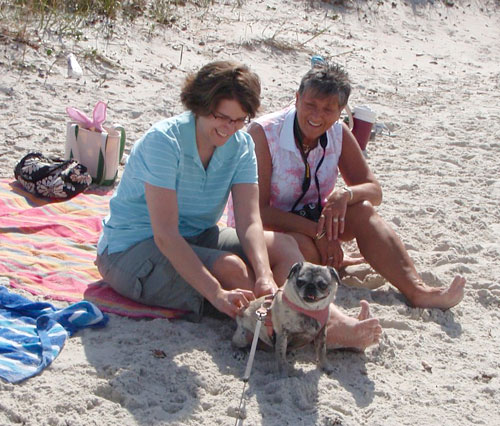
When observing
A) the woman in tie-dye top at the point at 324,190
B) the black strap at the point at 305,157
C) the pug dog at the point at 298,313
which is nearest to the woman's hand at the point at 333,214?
the woman in tie-dye top at the point at 324,190

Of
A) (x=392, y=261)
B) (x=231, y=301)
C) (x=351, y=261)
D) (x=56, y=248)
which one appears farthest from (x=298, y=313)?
(x=56, y=248)

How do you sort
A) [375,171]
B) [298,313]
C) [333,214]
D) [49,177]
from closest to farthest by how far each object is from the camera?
1. [298,313]
2. [333,214]
3. [49,177]
4. [375,171]

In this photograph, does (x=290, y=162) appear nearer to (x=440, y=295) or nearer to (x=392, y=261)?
(x=392, y=261)

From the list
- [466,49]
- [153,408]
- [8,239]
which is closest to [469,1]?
[466,49]

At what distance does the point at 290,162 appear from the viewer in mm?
4223

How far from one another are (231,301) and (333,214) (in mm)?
998

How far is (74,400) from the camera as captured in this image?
2.91m

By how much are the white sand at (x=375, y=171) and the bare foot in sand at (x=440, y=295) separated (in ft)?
0.17

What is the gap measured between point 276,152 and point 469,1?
33.8 feet


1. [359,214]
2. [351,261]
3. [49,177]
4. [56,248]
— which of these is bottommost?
[56,248]

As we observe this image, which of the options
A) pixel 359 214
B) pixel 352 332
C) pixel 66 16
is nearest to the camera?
pixel 352 332

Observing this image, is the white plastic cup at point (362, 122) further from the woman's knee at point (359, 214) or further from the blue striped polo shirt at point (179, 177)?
the blue striped polo shirt at point (179, 177)

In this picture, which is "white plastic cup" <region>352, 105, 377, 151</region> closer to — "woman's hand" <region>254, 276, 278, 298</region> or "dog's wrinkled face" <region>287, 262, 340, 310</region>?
"woman's hand" <region>254, 276, 278, 298</region>

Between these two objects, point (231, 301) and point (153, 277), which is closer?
point (231, 301)
